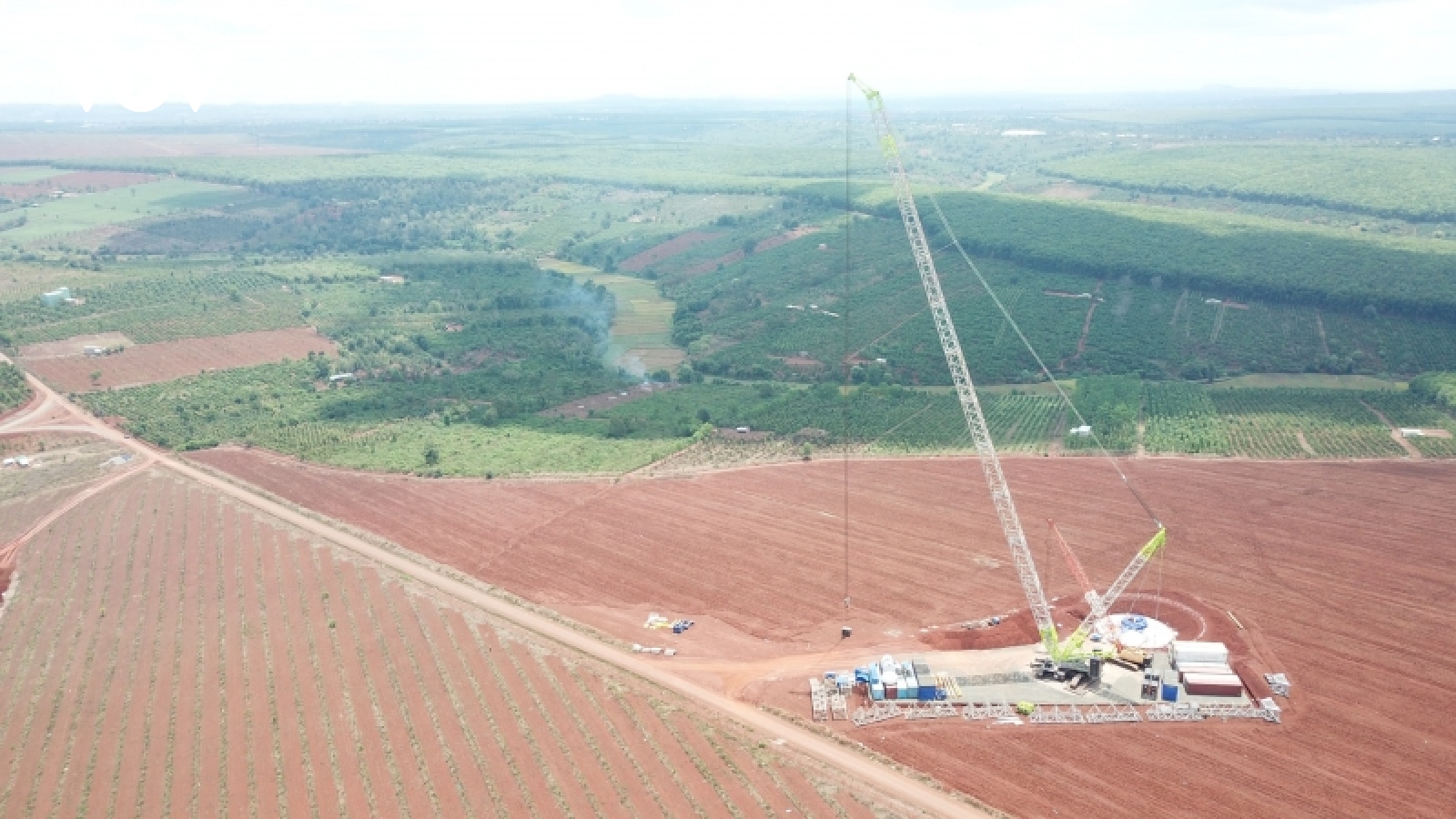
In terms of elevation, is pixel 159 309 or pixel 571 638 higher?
pixel 159 309

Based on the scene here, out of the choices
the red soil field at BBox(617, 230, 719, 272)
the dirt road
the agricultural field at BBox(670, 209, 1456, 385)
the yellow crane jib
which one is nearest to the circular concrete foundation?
the yellow crane jib

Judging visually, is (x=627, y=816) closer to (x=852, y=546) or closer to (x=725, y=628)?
(x=725, y=628)

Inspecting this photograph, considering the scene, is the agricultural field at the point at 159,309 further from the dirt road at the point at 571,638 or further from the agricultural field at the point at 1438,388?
the agricultural field at the point at 1438,388

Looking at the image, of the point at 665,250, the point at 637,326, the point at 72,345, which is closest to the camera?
the point at 72,345

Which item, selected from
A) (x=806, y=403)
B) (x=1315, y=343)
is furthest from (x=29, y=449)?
(x=1315, y=343)

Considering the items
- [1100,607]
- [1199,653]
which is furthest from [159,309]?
[1199,653]

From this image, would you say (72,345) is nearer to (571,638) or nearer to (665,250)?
(665,250)

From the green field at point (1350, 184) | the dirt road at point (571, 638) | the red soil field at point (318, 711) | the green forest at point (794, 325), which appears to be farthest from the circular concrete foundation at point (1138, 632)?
the green field at point (1350, 184)
